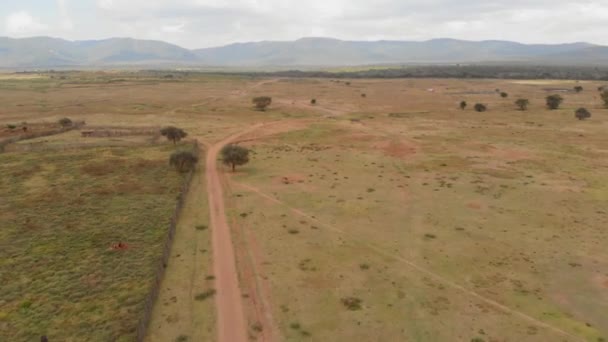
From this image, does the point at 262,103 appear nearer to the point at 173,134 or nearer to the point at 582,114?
the point at 173,134

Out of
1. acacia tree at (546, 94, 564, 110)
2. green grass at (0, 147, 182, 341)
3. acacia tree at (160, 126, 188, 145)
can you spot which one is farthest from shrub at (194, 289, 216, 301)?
acacia tree at (546, 94, 564, 110)

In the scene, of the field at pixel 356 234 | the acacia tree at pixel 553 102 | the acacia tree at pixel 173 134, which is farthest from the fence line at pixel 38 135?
the acacia tree at pixel 553 102

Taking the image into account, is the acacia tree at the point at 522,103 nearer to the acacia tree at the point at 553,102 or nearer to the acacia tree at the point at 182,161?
the acacia tree at the point at 553,102

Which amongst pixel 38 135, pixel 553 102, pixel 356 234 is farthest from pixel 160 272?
pixel 553 102

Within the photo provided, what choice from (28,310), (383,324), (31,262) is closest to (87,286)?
(28,310)

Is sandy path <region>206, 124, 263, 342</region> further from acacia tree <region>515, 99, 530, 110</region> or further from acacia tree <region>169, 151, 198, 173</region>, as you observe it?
acacia tree <region>515, 99, 530, 110</region>
